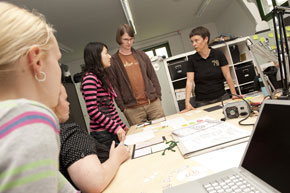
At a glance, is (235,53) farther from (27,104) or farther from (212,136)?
(27,104)

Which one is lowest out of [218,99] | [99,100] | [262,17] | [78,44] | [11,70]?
[218,99]

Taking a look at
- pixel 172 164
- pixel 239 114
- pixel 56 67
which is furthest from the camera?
pixel 239 114

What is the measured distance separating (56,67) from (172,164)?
1.90ft

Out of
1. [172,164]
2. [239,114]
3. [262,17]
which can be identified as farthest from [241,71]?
Answer: [172,164]

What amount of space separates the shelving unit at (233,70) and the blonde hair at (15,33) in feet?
10.2

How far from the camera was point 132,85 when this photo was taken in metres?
2.19

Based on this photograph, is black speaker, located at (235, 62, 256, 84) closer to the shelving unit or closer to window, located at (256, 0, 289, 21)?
the shelving unit

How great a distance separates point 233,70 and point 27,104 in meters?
3.63

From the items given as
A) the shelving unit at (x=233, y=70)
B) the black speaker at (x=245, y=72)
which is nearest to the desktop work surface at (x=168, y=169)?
the shelving unit at (x=233, y=70)

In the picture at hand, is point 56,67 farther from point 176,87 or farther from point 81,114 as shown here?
point 81,114

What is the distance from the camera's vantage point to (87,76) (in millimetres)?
1581

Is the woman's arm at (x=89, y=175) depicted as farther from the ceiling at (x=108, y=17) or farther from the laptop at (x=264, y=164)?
the ceiling at (x=108, y=17)

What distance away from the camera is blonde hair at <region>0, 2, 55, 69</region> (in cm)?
34

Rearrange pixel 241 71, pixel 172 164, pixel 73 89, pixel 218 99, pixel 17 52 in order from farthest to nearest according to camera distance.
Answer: pixel 73 89
pixel 241 71
pixel 218 99
pixel 172 164
pixel 17 52
